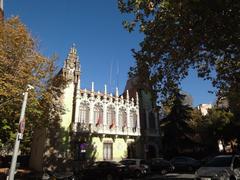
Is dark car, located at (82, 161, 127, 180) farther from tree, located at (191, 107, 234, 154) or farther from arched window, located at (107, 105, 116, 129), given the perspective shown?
tree, located at (191, 107, 234, 154)

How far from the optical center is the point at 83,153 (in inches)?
1169

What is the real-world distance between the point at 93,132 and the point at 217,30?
21216mm

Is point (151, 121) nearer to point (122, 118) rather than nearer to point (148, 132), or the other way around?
point (148, 132)

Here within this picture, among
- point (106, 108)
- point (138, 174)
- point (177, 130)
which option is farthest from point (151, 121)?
point (138, 174)

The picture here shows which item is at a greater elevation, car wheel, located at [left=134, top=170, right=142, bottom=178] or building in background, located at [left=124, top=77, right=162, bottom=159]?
building in background, located at [left=124, top=77, right=162, bottom=159]

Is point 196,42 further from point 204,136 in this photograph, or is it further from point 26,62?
point 204,136

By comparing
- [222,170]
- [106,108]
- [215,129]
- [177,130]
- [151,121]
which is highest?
[106,108]

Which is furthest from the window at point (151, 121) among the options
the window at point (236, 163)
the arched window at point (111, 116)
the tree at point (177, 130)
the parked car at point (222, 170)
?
the window at point (236, 163)

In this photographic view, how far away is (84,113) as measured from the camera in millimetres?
30984

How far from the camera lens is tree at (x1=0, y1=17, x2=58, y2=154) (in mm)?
17531

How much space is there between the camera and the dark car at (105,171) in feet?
64.0

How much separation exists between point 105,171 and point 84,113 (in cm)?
1229

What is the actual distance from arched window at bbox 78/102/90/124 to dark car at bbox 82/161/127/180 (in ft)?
34.3

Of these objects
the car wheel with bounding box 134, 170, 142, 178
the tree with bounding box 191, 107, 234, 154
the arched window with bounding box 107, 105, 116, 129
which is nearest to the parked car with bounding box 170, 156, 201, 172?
the car wheel with bounding box 134, 170, 142, 178
